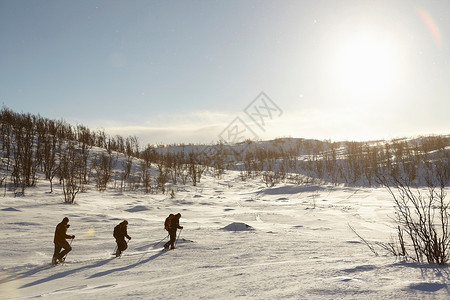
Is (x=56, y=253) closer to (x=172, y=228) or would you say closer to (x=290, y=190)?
(x=172, y=228)

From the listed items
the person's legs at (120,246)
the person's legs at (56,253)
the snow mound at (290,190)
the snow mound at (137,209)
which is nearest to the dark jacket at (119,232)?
the person's legs at (120,246)

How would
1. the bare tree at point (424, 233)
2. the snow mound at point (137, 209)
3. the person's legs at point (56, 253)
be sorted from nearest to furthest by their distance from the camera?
the bare tree at point (424, 233) → the person's legs at point (56, 253) → the snow mound at point (137, 209)

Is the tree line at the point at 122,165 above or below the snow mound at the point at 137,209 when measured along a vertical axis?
above

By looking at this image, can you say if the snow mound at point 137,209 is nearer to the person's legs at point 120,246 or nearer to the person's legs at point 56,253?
the person's legs at point 120,246

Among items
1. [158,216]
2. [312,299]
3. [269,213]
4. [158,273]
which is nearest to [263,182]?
[269,213]

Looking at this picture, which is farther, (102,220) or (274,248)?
(102,220)

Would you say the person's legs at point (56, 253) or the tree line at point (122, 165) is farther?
the tree line at point (122, 165)

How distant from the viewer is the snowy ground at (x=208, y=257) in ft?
11.2

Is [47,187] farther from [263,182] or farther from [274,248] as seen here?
[263,182]

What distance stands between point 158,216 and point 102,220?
251 cm

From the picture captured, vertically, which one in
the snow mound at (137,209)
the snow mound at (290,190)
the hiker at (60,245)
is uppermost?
Result: the hiker at (60,245)

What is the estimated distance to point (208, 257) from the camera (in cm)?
617

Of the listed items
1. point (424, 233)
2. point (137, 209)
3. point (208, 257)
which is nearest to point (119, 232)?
point (208, 257)

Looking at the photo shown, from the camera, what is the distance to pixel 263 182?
28.1 m
